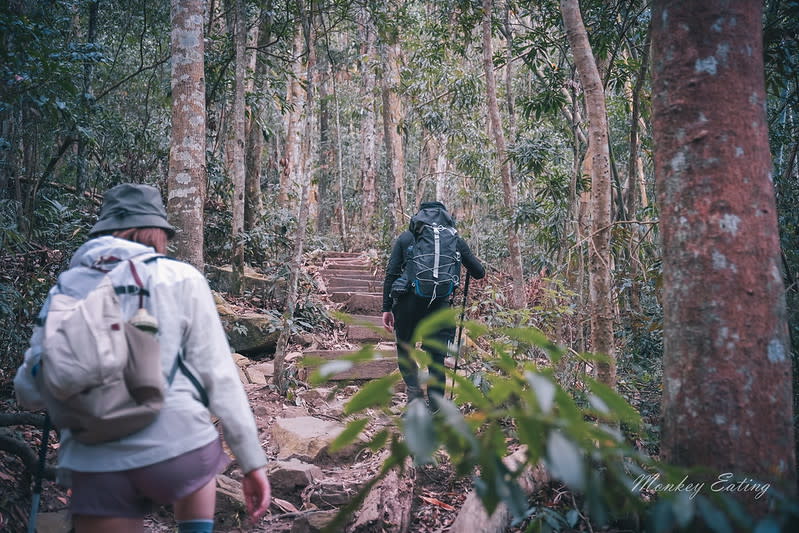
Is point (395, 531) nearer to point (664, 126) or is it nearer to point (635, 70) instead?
point (664, 126)

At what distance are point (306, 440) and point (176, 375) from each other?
2.91 metres

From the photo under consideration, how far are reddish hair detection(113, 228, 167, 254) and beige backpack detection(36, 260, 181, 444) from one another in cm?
34

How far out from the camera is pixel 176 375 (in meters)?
1.74

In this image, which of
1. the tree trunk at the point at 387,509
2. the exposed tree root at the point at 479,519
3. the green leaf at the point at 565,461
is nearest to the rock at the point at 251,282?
the tree trunk at the point at 387,509

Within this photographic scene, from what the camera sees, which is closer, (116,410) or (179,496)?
(116,410)

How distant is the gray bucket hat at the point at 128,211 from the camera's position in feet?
6.26

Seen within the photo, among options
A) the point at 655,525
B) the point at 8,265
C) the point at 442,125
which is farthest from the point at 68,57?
the point at 442,125

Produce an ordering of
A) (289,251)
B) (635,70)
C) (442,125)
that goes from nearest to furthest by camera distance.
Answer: (635,70)
(289,251)
(442,125)

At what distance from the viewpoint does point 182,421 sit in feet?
5.53

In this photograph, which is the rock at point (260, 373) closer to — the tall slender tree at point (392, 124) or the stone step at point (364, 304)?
the stone step at point (364, 304)

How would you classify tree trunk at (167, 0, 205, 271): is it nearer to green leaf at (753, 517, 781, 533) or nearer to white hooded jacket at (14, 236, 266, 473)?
white hooded jacket at (14, 236, 266, 473)

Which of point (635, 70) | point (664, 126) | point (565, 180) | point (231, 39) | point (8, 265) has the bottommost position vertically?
point (8, 265)

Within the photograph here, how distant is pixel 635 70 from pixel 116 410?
7719 millimetres

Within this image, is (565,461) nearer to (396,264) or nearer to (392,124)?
(396,264)
